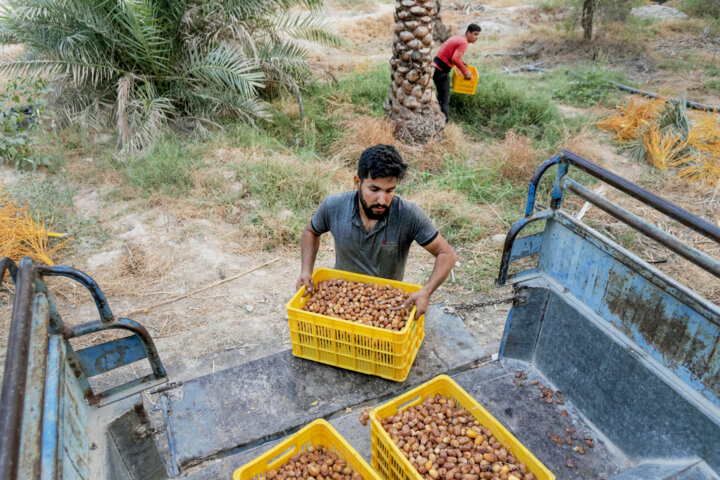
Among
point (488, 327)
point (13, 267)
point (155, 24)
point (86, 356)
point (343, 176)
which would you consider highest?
point (155, 24)

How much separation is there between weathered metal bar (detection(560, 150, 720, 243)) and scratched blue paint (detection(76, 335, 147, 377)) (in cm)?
228

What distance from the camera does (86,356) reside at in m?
2.09

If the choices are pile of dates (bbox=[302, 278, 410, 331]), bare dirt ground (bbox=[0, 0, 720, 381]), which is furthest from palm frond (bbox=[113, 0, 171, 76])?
pile of dates (bbox=[302, 278, 410, 331])

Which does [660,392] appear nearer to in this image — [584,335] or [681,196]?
[584,335]

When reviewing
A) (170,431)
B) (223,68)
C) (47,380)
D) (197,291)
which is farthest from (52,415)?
(223,68)

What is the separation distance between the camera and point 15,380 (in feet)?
3.94

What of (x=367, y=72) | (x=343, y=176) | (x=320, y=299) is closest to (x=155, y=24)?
(x=343, y=176)

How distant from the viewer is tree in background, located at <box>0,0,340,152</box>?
689 cm

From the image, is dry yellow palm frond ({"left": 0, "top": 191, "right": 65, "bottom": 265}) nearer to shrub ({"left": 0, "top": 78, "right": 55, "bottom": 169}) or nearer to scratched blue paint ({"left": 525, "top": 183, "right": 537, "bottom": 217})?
shrub ({"left": 0, "top": 78, "right": 55, "bottom": 169})

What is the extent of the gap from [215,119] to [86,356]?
6.17m

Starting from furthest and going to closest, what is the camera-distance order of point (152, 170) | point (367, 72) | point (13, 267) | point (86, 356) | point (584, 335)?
1. point (367, 72)
2. point (152, 170)
3. point (584, 335)
4. point (86, 356)
5. point (13, 267)

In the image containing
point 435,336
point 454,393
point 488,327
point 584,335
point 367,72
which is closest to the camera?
point 454,393

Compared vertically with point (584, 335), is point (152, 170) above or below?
below

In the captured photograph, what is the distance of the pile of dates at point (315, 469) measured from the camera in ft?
6.50
